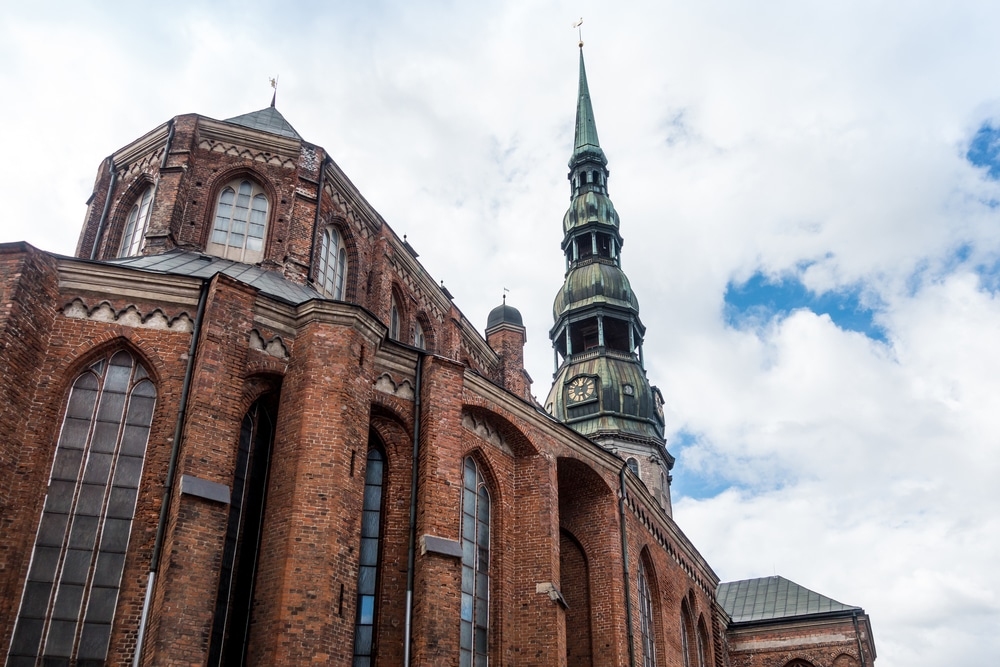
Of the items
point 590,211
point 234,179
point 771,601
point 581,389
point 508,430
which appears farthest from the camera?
point 590,211

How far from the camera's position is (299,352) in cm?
1609

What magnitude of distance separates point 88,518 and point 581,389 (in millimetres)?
33350

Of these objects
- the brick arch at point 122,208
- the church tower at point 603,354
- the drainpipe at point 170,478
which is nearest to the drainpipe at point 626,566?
the drainpipe at point 170,478

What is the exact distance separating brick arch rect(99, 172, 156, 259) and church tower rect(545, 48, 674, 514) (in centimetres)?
2694

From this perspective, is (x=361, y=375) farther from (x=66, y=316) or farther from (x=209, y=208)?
(x=209, y=208)

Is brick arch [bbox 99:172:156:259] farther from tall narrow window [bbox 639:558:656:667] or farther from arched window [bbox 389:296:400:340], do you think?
tall narrow window [bbox 639:558:656:667]

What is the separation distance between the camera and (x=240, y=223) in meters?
22.0

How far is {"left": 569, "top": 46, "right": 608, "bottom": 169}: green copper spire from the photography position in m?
53.9

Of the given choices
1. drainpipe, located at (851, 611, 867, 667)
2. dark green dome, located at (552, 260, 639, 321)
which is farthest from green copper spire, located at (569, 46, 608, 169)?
drainpipe, located at (851, 611, 867, 667)

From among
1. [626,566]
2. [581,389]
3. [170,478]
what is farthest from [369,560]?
[581,389]

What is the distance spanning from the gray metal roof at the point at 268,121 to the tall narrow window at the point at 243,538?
1015 cm

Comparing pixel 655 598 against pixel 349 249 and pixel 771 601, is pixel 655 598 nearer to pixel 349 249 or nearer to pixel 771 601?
pixel 349 249

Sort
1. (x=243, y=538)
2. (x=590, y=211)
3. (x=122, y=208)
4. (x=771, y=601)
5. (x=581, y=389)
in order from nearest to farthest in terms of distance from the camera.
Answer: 1. (x=243, y=538)
2. (x=122, y=208)
3. (x=771, y=601)
4. (x=581, y=389)
5. (x=590, y=211)

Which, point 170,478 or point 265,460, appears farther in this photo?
point 265,460
